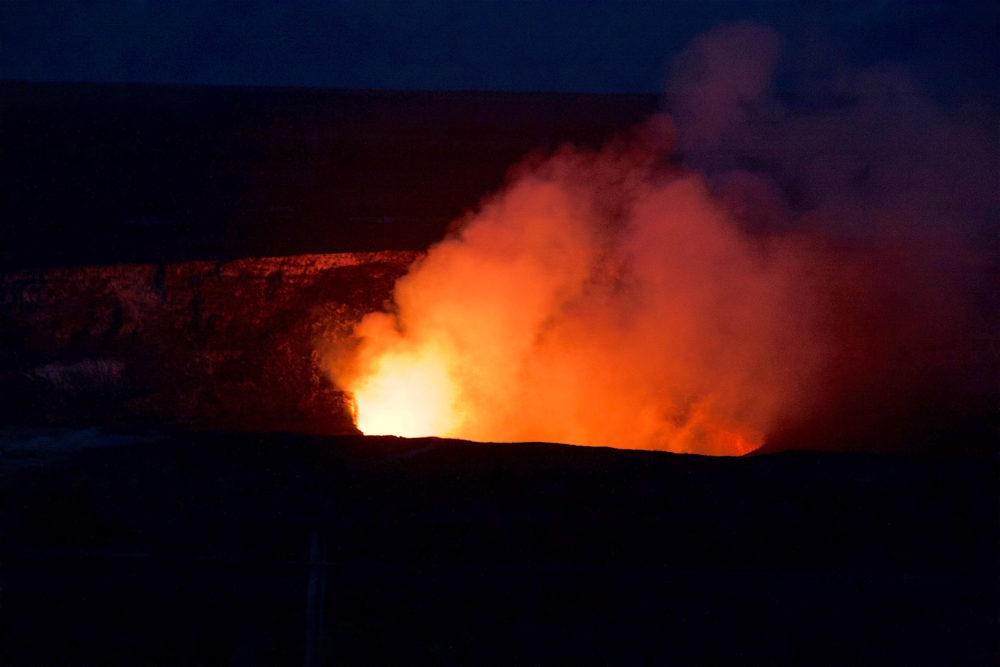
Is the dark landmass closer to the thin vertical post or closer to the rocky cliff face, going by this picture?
the rocky cliff face

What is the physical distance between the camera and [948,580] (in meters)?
3.34

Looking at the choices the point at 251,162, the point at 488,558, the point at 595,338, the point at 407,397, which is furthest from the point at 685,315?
the point at 251,162

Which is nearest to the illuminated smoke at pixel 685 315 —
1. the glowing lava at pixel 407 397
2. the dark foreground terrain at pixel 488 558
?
the glowing lava at pixel 407 397

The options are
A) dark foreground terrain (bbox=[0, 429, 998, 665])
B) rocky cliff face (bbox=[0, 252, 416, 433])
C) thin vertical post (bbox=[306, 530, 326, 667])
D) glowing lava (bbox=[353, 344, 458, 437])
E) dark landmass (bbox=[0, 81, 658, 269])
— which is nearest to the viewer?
thin vertical post (bbox=[306, 530, 326, 667])

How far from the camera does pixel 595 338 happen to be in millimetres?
7168

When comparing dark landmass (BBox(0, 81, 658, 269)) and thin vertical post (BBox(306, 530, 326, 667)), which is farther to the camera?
dark landmass (BBox(0, 81, 658, 269))

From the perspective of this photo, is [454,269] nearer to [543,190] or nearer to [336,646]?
[543,190]

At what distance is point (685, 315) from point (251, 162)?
17.6 ft

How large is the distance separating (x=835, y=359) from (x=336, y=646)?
4.83 meters

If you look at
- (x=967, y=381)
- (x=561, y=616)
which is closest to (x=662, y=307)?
(x=967, y=381)

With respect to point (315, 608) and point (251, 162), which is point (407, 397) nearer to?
point (315, 608)

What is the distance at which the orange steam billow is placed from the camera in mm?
6836

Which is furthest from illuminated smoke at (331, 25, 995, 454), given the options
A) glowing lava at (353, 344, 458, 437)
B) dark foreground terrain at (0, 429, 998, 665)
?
dark foreground terrain at (0, 429, 998, 665)

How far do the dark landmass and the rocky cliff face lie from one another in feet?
0.78
